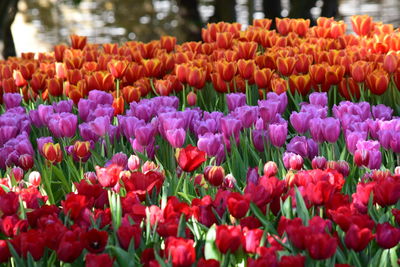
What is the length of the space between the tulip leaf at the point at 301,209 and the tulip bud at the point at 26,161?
1.14m

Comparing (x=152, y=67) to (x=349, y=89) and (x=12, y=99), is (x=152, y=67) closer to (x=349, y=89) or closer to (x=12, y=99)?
(x=12, y=99)

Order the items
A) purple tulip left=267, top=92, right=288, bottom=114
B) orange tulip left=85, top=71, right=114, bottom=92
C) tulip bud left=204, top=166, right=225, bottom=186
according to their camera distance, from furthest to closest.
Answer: orange tulip left=85, top=71, right=114, bottom=92, purple tulip left=267, top=92, right=288, bottom=114, tulip bud left=204, top=166, right=225, bottom=186

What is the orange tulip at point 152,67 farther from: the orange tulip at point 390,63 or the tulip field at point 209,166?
the orange tulip at point 390,63

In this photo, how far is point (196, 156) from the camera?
7.73ft

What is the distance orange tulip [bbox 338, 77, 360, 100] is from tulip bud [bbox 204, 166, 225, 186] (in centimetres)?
162

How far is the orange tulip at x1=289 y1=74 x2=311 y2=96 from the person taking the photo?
12.1 ft

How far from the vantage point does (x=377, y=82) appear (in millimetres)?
3508

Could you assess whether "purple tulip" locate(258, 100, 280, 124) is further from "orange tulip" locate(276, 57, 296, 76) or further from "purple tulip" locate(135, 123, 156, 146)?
"orange tulip" locate(276, 57, 296, 76)

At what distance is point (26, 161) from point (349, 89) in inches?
72.3

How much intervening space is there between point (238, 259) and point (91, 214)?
0.47 m

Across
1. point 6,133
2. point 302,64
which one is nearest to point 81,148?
point 6,133

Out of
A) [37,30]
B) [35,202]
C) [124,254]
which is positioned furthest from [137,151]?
[37,30]

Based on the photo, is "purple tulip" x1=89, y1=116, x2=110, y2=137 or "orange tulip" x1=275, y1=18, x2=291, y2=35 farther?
"orange tulip" x1=275, y1=18, x2=291, y2=35

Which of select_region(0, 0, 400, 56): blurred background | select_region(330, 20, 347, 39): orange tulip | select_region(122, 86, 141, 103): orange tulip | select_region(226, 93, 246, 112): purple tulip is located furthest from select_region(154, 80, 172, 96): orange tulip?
select_region(0, 0, 400, 56): blurred background
